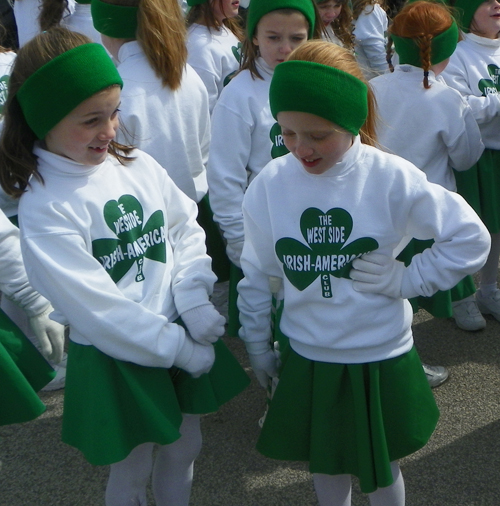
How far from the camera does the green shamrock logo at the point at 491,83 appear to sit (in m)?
3.36

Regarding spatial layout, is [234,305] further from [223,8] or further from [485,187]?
[223,8]

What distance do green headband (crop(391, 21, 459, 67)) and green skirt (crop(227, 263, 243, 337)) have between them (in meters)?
1.10

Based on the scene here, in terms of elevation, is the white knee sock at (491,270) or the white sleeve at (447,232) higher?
the white sleeve at (447,232)

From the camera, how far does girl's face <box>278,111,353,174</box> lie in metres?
1.83

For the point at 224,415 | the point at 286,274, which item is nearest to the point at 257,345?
the point at 286,274

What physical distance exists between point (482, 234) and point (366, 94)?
46 centimetres

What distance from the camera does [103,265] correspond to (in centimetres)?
194

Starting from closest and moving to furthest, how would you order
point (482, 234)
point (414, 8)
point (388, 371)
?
point (482, 234), point (388, 371), point (414, 8)

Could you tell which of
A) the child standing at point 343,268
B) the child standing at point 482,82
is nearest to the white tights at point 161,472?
the child standing at point 343,268

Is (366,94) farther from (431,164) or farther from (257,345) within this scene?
(431,164)

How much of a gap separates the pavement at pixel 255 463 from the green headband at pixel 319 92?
136cm

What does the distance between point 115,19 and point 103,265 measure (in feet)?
4.06

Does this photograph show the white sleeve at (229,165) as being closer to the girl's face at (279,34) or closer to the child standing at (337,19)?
the girl's face at (279,34)

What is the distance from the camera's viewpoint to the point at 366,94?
188 centimetres
